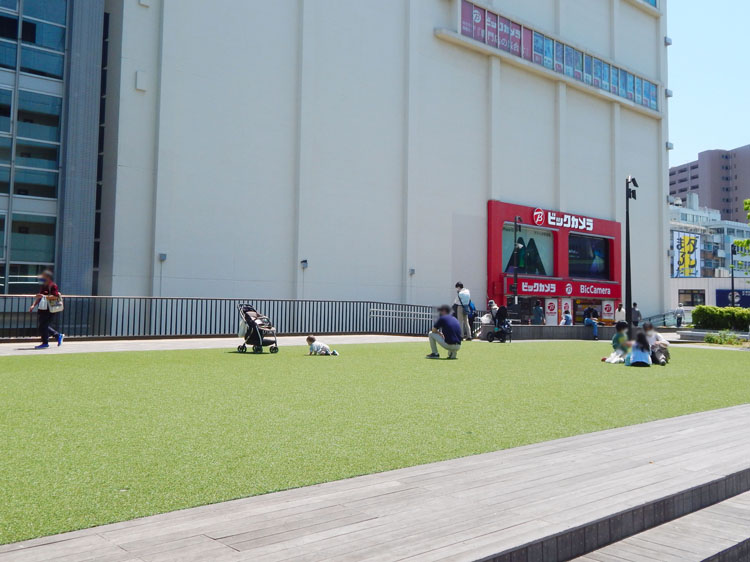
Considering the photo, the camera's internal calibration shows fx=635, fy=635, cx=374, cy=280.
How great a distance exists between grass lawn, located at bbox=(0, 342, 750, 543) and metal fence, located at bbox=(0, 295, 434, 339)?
7.50m

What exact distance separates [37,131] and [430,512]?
74.7 feet

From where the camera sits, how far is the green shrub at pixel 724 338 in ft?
76.4

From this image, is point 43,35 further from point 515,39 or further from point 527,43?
point 527,43

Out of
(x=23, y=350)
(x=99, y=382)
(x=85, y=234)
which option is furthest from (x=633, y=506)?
(x=85, y=234)

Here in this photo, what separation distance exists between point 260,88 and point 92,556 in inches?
963

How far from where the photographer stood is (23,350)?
13.8m

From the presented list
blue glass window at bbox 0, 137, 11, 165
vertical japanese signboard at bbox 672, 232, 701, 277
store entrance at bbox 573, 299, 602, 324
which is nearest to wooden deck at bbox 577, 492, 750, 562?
blue glass window at bbox 0, 137, 11, 165

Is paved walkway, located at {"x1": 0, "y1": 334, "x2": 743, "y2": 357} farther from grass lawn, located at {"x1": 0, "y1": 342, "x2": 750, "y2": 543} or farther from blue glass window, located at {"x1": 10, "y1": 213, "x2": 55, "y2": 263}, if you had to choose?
blue glass window, located at {"x1": 10, "y1": 213, "x2": 55, "y2": 263}

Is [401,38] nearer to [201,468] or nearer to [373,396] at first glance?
[373,396]

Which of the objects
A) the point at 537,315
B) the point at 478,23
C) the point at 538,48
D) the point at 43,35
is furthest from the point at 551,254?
the point at 43,35

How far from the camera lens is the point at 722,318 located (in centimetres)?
2558

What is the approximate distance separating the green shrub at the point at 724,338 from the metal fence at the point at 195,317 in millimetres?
11194

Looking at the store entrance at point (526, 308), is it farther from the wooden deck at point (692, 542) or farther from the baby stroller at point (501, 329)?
the wooden deck at point (692, 542)

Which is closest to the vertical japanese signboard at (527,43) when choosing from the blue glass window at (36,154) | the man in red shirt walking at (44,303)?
the blue glass window at (36,154)
